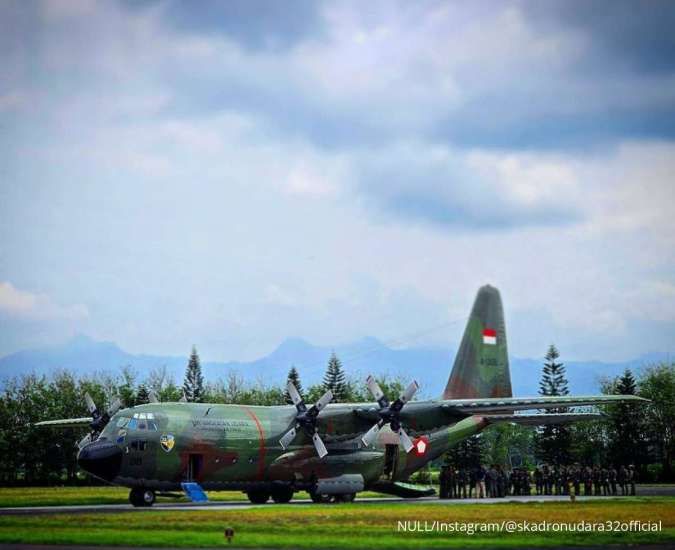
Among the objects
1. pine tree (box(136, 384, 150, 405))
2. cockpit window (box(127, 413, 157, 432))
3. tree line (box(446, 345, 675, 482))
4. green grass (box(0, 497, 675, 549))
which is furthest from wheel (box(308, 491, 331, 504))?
tree line (box(446, 345, 675, 482))

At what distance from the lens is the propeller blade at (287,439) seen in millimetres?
37438

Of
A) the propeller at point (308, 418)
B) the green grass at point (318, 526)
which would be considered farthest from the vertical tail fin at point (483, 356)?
the green grass at point (318, 526)

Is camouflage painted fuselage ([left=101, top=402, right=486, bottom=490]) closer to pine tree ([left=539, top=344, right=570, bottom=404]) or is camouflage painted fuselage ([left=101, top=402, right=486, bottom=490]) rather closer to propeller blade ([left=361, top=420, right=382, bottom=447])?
propeller blade ([left=361, top=420, right=382, bottom=447])

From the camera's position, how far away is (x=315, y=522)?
27.3 metres

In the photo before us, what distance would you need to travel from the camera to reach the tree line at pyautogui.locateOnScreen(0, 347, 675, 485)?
6500 centimetres

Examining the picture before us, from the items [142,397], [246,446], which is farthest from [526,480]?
[142,397]

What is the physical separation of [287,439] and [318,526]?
11.5 m

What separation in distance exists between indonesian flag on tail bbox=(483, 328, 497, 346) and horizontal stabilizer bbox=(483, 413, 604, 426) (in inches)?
170

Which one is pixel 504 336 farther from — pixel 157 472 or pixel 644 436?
pixel 644 436

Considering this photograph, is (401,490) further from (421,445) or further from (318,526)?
(318,526)

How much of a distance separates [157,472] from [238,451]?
359 centimetres

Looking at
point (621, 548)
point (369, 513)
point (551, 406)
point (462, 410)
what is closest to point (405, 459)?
point (462, 410)

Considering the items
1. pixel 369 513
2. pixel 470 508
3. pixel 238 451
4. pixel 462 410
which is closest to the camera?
pixel 369 513

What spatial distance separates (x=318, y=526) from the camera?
26.1 m
